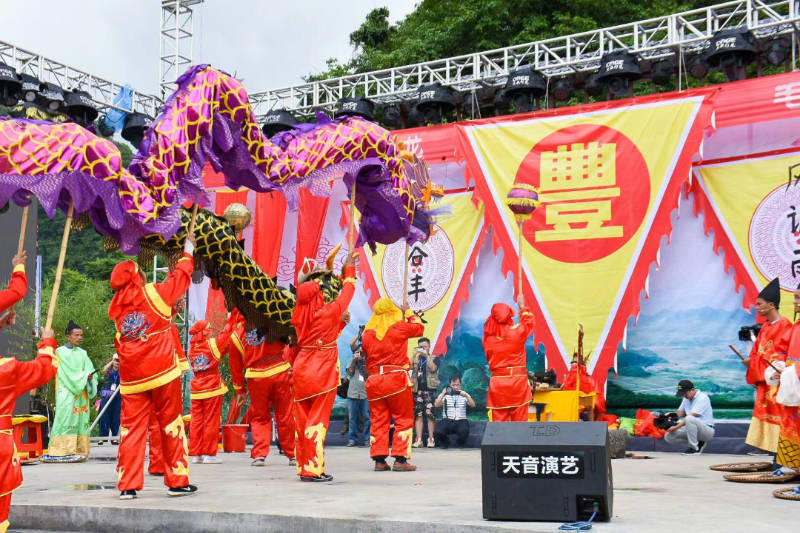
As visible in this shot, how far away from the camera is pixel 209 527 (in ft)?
16.8

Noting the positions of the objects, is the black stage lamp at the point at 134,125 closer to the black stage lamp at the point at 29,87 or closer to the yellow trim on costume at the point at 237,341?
the black stage lamp at the point at 29,87

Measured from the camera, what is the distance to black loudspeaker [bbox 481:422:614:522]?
446 cm

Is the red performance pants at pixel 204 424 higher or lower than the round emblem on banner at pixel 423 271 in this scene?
lower

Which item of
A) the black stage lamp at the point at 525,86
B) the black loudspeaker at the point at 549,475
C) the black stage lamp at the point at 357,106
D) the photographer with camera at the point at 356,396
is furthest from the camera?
the black stage lamp at the point at 357,106

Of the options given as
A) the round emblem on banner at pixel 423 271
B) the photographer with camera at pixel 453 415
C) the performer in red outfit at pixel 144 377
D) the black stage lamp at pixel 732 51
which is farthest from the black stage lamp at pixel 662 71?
the performer in red outfit at pixel 144 377

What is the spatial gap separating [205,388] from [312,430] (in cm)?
235

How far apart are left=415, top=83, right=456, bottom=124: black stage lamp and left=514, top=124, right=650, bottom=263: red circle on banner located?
2.23 metres

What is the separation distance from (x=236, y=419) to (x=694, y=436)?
16.8 ft

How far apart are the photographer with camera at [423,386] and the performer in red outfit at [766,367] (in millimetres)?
5180

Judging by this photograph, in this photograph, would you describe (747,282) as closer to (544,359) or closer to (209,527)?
(544,359)

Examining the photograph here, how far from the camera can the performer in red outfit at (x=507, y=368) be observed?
8.59 meters

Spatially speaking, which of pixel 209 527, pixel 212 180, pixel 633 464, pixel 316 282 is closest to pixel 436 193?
pixel 316 282

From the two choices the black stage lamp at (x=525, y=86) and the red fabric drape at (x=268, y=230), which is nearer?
the black stage lamp at (x=525, y=86)

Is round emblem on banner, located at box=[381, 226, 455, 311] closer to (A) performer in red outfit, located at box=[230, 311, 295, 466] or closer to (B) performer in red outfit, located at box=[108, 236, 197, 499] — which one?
(A) performer in red outfit, located at box=[230, 311, 295, 466]
